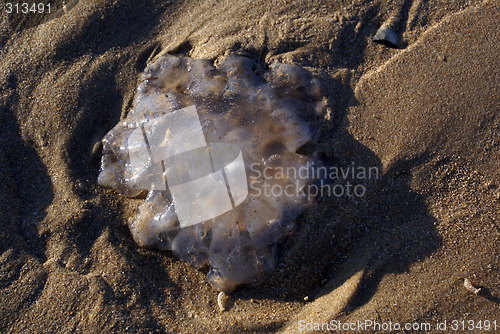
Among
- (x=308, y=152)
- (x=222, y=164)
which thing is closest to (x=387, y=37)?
(x=308, y=152)

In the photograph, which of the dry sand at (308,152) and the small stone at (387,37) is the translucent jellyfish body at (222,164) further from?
the small stone at (387,37)

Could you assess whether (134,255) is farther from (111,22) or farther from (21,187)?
(111,22)

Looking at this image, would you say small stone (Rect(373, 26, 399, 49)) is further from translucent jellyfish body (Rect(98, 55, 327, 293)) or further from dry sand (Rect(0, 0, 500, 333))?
translucent jellyfish body (Rect(98, 55, 327, 293))

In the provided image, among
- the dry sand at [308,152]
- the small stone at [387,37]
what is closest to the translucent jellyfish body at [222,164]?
the dry sand at [308,152]

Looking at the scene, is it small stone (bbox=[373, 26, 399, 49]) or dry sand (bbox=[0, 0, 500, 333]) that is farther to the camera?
small stone (bbox=[373, 26, 399, 49])

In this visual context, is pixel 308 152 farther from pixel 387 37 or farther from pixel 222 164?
pixel 387 37

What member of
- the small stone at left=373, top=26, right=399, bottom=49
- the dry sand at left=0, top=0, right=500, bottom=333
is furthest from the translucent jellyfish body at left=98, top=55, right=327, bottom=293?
the small stone at left=373, top=26, right=399, bottom=49
